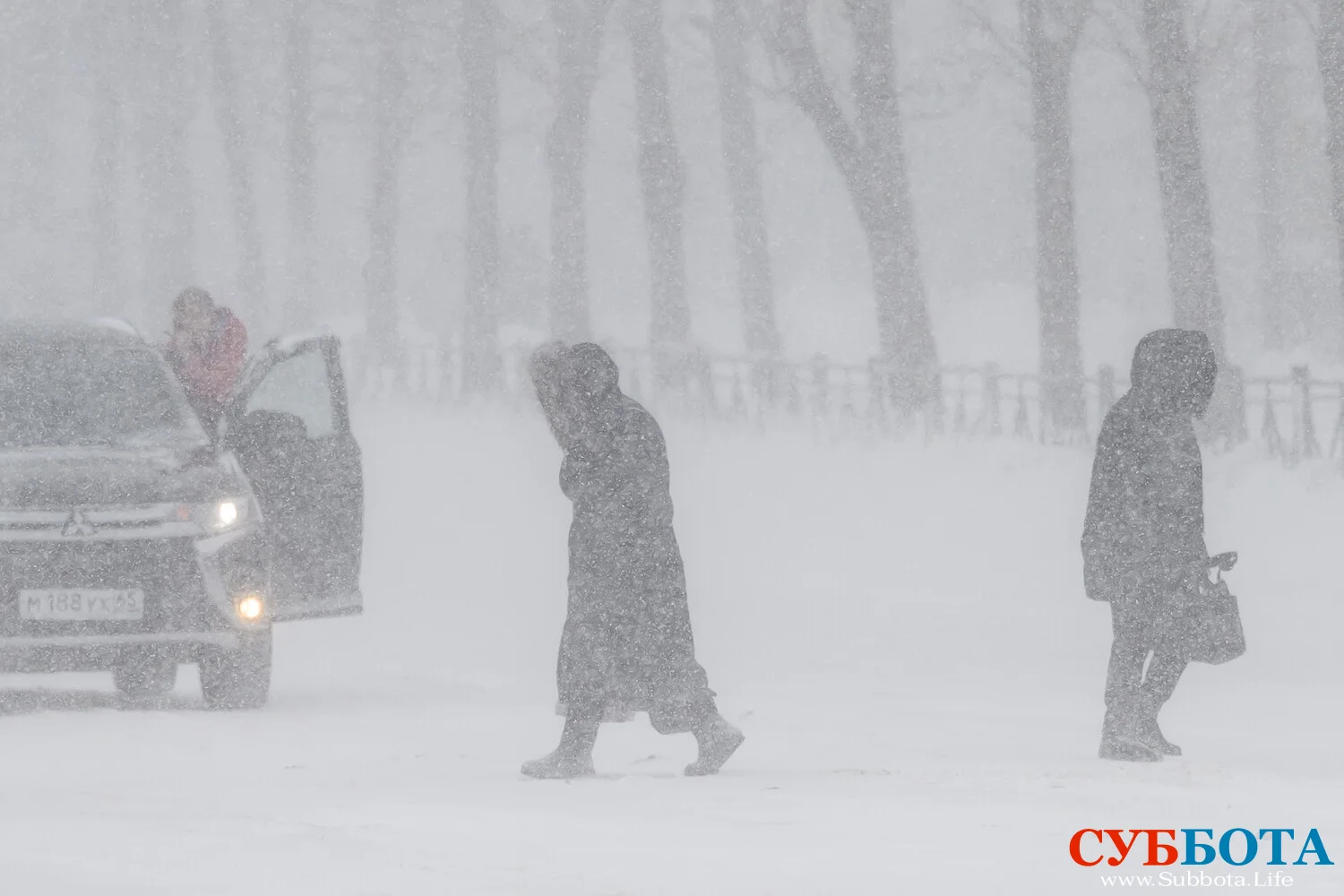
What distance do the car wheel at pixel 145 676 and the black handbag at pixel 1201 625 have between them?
4578 millimetres

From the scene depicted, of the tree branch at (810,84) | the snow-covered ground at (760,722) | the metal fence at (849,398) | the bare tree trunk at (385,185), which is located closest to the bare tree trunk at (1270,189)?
the metal fence at (849,398)

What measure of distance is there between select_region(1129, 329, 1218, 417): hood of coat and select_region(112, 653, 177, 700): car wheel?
183 inches

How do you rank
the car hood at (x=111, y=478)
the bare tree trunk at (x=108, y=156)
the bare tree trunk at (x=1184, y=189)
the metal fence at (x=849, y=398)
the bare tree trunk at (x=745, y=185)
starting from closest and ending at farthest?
the car hood at (x=111, y=478) < the bare tree trunk at (x=1184, y=189) < the metal fence at (x=849, y=398) < the bare tree trunk at (x=745, y=185) < the bare tree trunk at (x=108, y=156)

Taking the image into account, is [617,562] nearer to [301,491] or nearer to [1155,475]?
[1155,475]

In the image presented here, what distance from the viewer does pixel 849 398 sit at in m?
25.9

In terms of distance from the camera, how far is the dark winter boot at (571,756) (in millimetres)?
8469

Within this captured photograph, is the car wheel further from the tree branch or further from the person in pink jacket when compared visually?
the tree branch

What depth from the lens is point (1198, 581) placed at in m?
9.32

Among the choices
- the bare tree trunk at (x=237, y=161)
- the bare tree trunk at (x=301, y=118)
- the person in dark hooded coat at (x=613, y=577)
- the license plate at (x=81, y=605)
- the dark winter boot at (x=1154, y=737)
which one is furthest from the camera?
the bare tree trunk at (x=237, y=161)

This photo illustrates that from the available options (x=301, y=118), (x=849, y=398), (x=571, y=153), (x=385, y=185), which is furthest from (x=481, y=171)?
(x=849, y=398)

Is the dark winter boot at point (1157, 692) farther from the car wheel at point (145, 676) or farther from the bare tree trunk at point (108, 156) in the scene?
the bare tree trunk at point (108, 156)

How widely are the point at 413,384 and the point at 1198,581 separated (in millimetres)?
27892

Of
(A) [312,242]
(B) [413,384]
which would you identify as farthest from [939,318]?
(B) [413,384]

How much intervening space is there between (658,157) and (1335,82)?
10.8 m
